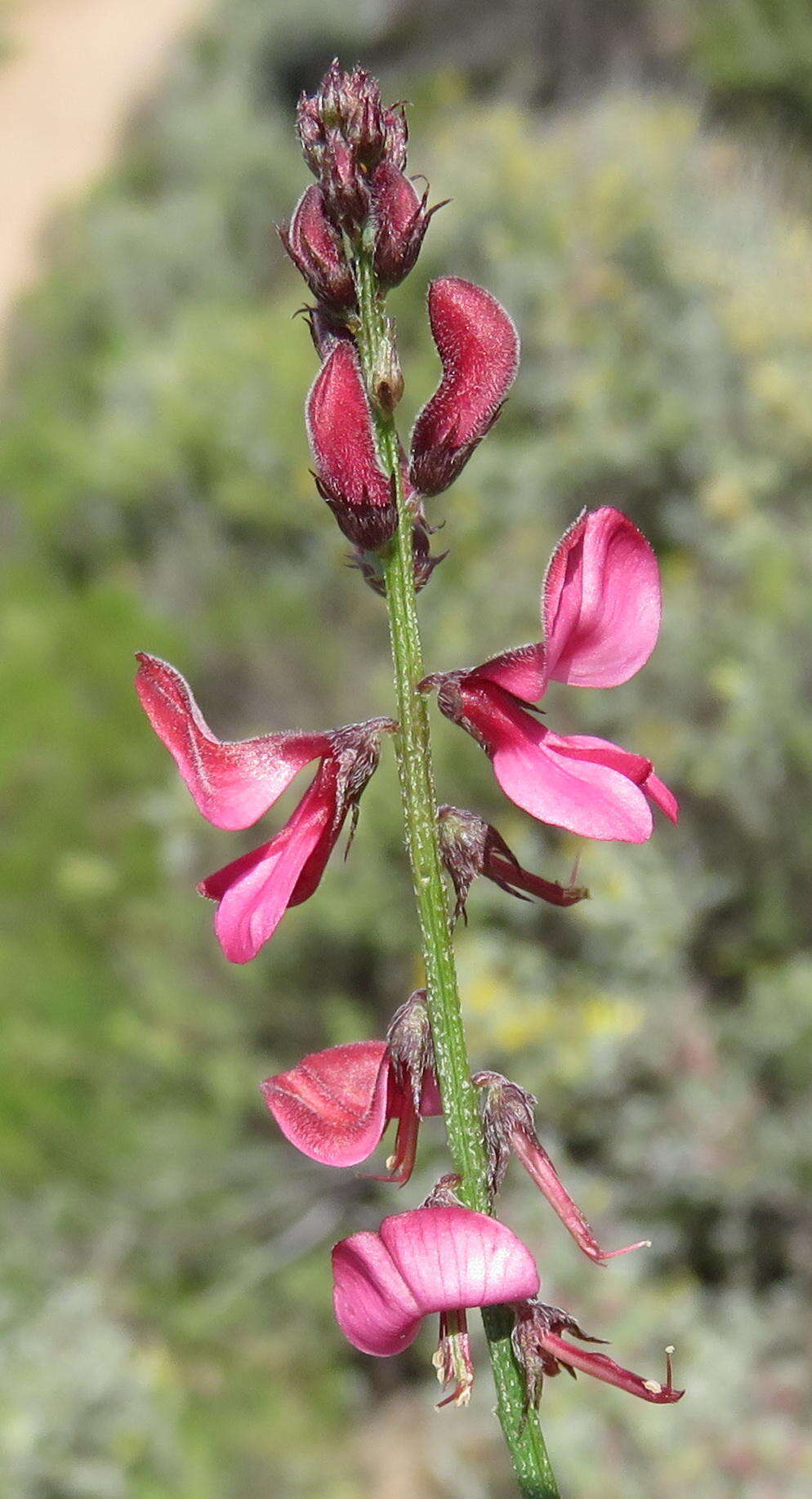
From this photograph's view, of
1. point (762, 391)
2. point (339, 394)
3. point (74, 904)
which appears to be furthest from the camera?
point (74, 904)

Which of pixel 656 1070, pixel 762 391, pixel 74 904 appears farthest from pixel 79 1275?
pixel 762 391

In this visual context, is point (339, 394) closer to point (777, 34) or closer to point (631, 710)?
point (631, 710)

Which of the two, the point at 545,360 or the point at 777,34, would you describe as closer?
the point at 545,360

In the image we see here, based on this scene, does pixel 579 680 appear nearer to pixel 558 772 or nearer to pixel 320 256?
pixel 558 772

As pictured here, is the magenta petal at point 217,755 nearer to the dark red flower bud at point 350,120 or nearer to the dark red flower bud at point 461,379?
the dark red flower bud at point 461,379

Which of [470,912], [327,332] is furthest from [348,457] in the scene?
[470,912]
